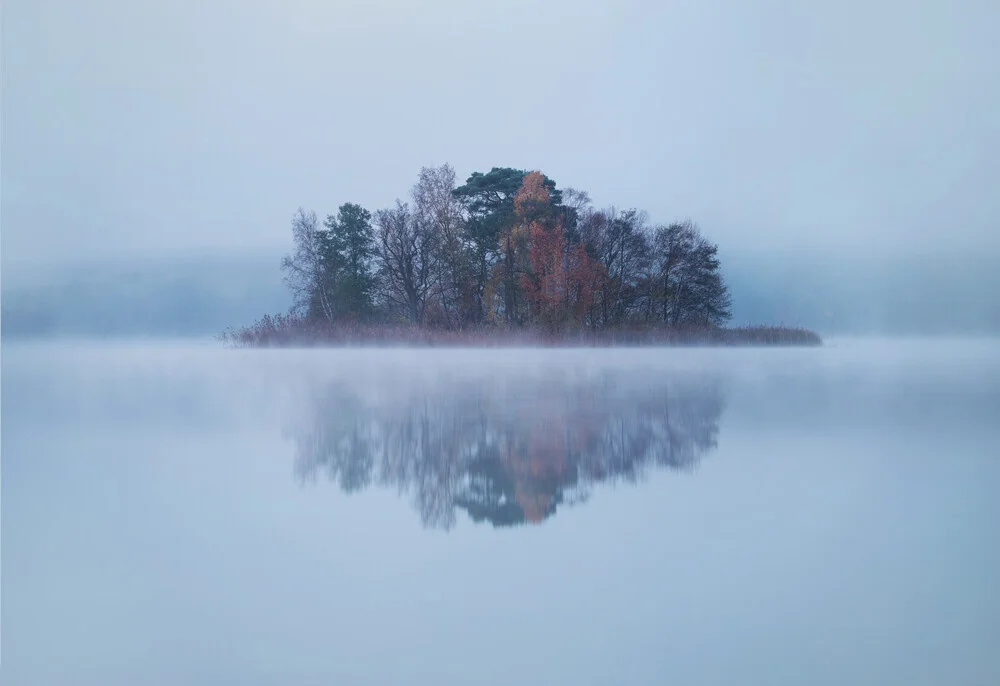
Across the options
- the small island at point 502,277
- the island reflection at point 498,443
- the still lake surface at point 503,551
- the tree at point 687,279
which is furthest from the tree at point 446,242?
the still lake surface at point 503,551

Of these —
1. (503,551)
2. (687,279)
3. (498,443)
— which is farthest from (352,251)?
(503,551)

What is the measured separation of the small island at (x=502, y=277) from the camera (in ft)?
81.0

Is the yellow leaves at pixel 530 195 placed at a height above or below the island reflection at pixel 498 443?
above

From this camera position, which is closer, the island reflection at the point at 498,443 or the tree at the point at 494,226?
the island reflection at the point at 498,443

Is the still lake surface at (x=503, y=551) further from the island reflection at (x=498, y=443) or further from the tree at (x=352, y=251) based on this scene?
the tree at (x=352, y=251)

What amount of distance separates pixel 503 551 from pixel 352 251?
80.8 feet

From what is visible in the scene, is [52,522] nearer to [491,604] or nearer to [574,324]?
[491,604]

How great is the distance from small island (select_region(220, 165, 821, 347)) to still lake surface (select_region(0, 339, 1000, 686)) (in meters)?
18.4

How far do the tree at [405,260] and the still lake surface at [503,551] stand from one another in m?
20.3

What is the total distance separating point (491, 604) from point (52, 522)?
89.4 inches

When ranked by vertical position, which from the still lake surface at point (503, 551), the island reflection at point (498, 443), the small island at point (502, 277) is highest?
the small island at point (502, 277)

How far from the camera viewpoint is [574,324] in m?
24.7

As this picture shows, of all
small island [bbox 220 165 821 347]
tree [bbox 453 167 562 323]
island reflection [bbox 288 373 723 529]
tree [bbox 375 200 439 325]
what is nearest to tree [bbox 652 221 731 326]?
small island [bbox 220 165 821 347]

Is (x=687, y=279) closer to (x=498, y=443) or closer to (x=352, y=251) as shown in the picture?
(x=352, y=251)
